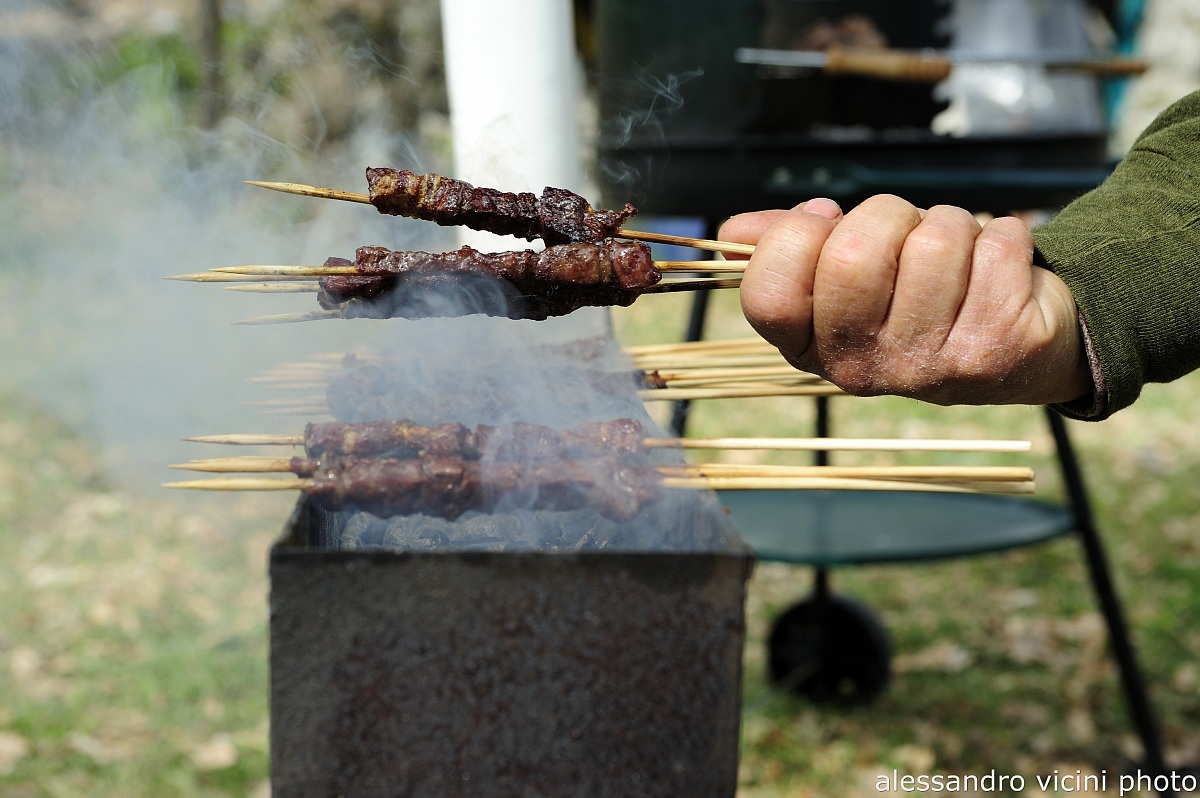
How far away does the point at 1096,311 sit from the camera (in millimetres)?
1721

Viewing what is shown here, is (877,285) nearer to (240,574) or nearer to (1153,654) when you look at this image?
(1153,654)

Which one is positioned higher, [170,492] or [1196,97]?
[1196,97]

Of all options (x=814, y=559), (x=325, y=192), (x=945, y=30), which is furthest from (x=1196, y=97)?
(x=945, y=30)

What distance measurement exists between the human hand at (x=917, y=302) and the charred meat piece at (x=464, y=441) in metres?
0.47

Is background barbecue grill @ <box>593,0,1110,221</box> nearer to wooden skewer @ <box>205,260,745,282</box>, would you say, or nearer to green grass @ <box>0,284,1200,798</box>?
wooden skewer @ <box>205,260,745,282</box>

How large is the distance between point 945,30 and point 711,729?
3.91 m

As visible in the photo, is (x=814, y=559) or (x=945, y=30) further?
(x=945, y=30)

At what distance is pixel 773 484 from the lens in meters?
1.89

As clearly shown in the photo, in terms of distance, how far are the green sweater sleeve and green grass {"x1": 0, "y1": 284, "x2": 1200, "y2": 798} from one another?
2896 mm

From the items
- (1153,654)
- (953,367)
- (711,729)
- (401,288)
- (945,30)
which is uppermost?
(945,30)

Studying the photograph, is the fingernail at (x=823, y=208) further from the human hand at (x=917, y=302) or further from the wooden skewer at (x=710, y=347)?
the wooden skewer at (x=710, y=347)

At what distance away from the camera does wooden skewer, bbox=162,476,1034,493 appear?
187 cm

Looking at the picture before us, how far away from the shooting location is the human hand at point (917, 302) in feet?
5.30

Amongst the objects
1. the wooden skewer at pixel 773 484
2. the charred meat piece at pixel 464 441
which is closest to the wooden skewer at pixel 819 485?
the wooden skewer at pixel 773 484
